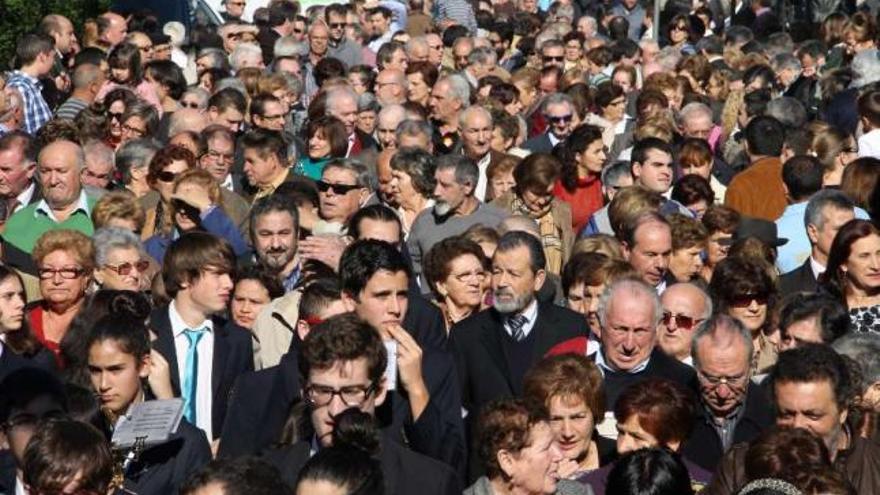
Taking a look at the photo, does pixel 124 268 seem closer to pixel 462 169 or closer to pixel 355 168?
pixel 355 168

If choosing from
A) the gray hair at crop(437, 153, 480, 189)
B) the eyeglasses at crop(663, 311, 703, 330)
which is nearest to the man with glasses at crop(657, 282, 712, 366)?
the eyeglasses at crop(663, 311, 703, 330)

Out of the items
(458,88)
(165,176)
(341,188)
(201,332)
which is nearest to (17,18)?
→ (458,88)

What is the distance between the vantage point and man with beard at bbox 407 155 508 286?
12445 mm

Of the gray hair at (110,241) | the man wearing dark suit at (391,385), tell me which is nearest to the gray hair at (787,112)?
the gray hair at (110,241)

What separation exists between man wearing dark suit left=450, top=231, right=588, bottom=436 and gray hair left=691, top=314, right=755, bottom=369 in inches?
36.7

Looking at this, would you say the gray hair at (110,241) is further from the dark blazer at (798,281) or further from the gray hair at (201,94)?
the gray hair at (201,94)

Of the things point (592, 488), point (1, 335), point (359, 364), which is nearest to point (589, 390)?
Answer: point (592, 488)

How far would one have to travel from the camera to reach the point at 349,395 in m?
7.39

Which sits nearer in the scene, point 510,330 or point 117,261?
point 510,330

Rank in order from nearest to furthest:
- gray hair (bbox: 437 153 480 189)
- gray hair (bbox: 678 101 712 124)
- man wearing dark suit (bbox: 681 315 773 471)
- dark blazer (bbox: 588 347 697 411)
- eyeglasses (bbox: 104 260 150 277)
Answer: man wearing dark suit (bbox: 681 315 773 471)
dark blazer (bbox: 588 347 697 411)
eyeglasses (bbox: 104 260 150 277)
gray hair (bbox: 437 153 480 189)
gray hair (bbox: 678 101 712 124)

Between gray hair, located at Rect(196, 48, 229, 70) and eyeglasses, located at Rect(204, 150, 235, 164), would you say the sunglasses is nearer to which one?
eyeglasses, located at Rect(204, 150, 235, 164)

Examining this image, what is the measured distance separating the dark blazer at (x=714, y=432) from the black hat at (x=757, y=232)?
2853 millimetres

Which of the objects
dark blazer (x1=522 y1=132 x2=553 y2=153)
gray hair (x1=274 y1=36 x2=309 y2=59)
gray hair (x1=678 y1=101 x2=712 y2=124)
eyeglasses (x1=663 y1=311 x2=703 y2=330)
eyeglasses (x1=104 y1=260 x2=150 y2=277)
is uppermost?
eyeglasses (x1=104 y1=260 x2=150 y2=277)

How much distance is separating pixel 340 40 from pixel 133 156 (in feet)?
28.0
